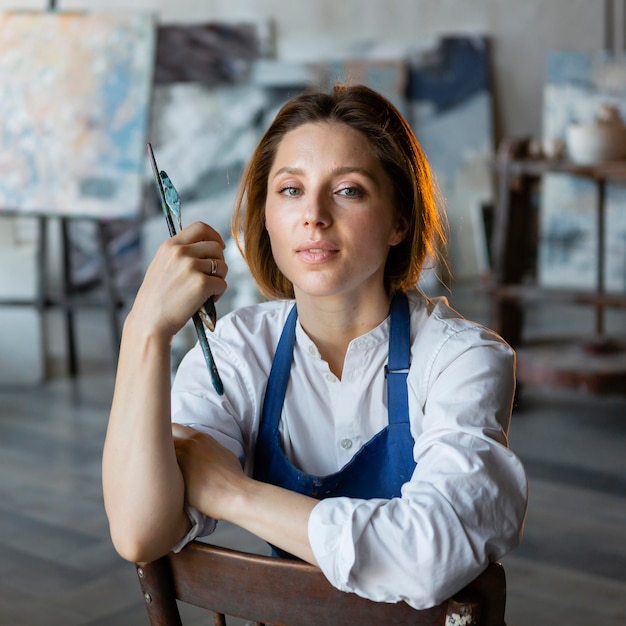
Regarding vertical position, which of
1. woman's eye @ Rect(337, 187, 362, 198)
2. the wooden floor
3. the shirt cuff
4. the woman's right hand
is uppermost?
woman's eye @ Rect(337, 187, 362, 198)

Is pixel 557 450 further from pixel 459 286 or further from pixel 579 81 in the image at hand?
pixel 579 81

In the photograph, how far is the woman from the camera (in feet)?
3.67

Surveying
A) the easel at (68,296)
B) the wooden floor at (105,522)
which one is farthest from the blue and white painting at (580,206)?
the easel at (68,296)

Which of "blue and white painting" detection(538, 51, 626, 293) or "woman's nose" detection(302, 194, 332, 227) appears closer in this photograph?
"woman's nose" detection(302, 194, 332, 227)

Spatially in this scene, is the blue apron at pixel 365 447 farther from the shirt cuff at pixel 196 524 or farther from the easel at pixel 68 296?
the easel at pixel 68 296

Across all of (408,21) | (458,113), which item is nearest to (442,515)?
(458,113)

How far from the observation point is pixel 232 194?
7109mm

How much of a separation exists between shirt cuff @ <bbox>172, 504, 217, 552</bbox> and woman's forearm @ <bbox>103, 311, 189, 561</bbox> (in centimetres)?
1

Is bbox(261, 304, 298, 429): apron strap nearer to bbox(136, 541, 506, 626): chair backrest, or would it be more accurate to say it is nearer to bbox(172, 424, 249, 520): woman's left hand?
bbox(172, 424, 249, 520): woman's left hand

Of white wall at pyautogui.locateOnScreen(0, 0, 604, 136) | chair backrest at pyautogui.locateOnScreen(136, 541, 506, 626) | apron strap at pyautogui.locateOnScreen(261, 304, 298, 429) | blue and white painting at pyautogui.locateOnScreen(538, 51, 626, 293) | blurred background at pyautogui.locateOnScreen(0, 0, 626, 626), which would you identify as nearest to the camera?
chair backrest at pyautogui.locateOnScreen(136, 541, 506, 626)

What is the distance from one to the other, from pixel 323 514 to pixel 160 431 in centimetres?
25

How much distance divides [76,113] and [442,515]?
451 centimetres

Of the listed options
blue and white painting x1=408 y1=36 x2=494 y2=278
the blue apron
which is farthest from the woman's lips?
blue and white painting x1=408 y1=36 x2=494 y2=278

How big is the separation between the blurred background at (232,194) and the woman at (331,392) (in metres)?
0.32
